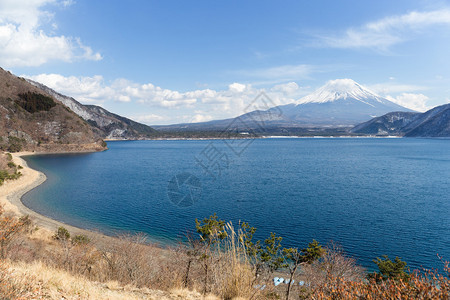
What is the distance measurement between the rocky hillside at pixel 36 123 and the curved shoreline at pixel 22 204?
1761 inches

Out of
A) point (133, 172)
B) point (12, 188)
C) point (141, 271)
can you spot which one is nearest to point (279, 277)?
point (141, 271)

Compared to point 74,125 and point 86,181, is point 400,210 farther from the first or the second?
point 74,125

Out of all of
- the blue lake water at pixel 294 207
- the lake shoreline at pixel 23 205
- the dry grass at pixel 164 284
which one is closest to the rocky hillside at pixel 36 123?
the lake shoreline at pixel 23 205

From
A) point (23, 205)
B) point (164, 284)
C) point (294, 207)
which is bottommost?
point (294, 207)

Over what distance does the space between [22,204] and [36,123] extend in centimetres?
7127

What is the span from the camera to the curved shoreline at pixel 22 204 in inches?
813

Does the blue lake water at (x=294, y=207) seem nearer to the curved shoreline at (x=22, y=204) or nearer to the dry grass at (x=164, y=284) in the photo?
the curved shoreline at (x=22, y=204)

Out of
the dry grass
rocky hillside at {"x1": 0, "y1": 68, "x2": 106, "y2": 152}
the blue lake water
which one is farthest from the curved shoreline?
rocky hillside at {"x1": 0, "y1": 68, "x2": 106, "y2": 152}

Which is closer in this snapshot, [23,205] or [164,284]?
[164,284]

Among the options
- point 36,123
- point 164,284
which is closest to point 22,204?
point 164,284

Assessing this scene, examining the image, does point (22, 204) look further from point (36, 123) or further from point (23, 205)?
point (36, 123)

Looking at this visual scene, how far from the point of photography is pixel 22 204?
27.0 meters

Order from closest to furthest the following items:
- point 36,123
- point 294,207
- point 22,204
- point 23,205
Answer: point 294,207 → point 23,205 → point 22,204 → point 36,123

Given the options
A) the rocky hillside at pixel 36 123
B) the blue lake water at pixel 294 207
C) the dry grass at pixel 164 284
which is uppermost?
the rocky hillside at pixel 36 123
